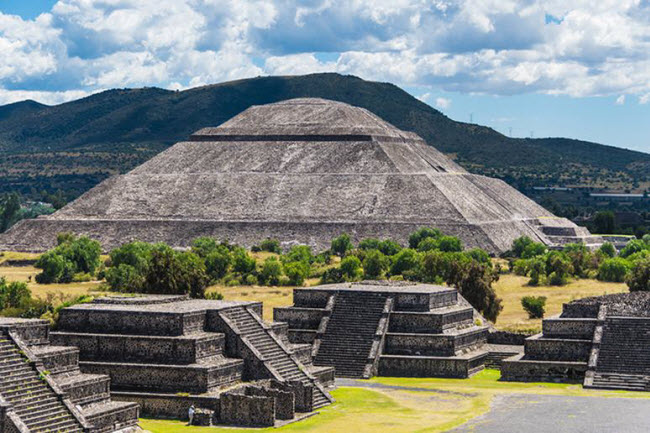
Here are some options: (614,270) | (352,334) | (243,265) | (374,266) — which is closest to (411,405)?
(352,334)

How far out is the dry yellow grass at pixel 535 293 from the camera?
242 feet

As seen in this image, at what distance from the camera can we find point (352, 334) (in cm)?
5456

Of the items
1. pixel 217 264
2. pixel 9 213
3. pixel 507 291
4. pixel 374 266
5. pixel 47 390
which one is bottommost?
pixel 47 390

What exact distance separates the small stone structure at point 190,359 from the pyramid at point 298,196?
74910mm

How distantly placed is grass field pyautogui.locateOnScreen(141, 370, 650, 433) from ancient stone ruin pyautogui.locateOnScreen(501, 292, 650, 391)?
38.0 inches

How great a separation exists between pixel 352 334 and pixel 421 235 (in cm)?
6285

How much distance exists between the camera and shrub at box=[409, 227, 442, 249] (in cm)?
11531

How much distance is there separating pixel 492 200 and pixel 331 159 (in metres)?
18.8

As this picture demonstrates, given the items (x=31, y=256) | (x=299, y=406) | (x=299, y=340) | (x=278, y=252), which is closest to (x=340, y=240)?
(x=278, y=252)

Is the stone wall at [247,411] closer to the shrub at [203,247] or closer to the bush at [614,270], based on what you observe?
the bush at [614,270]

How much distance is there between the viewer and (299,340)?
55406mm

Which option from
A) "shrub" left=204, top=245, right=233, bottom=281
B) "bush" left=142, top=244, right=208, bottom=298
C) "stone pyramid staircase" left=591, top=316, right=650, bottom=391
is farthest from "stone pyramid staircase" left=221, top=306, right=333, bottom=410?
"shrub" left=204, top=245, right=233, bottom=281

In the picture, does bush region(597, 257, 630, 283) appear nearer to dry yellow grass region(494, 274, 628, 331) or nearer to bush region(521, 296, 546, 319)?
dry yellow grass region(494, 274, 628, 331)

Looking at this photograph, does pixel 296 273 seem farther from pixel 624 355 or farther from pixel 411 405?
pixel 411 405
